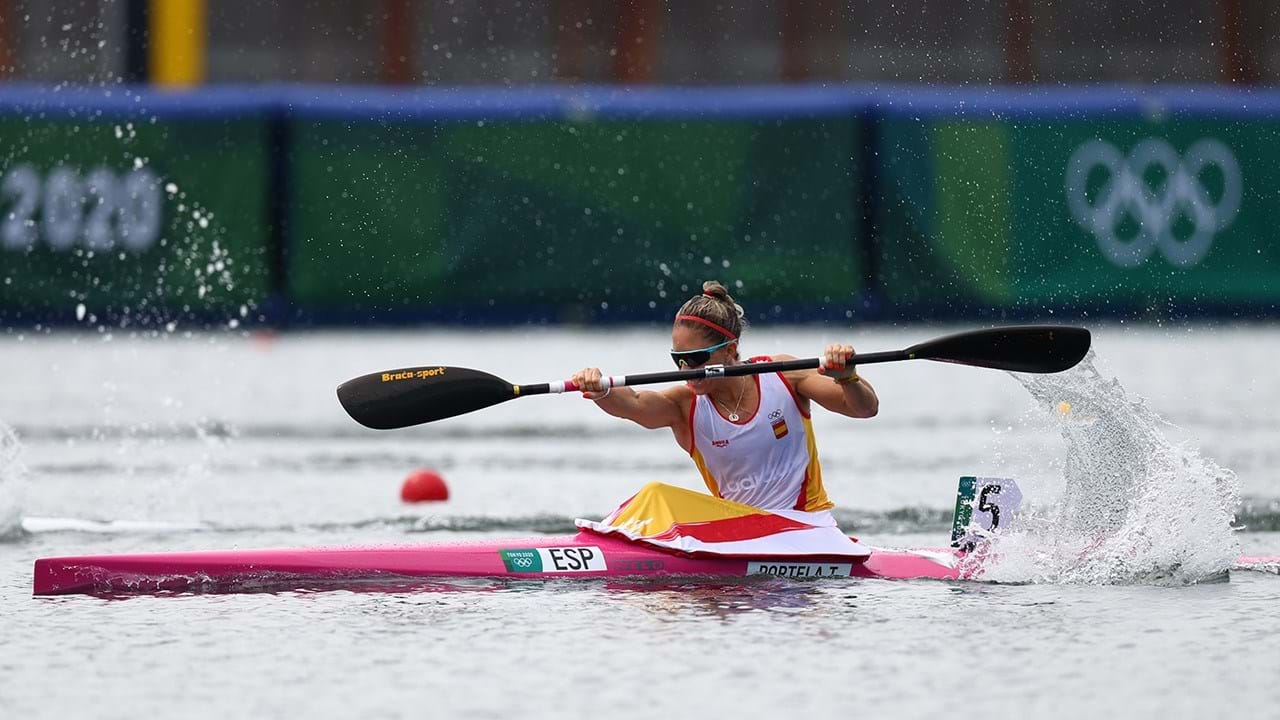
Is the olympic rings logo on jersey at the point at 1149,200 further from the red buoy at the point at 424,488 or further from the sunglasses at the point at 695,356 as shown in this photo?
the sunglasses at the point at 695,356

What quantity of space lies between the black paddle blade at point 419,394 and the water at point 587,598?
0.82 meters

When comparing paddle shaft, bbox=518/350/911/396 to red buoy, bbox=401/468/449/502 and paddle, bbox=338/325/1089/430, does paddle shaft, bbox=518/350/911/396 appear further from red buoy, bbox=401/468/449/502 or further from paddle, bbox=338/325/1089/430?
red buoy, bbox=401/468/449/502

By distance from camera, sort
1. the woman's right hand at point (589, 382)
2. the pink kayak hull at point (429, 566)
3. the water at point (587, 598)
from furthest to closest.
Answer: the woman's right hand at point (589, 382), the pink kayak hull at point (429, 566), the water at point (587, 598)

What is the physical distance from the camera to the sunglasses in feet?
24.5

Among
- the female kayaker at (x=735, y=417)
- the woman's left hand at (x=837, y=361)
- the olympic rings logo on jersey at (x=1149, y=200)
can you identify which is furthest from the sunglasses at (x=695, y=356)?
the olympic rings logo on jersey at (x=1149, y=200)

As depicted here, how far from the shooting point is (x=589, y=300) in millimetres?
17703

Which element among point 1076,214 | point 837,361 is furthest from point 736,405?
point 1076,214

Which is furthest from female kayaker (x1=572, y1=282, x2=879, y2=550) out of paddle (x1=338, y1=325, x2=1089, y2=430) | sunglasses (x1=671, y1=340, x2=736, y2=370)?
paddle (x1=338, y1=325, x2=1089, y2=430)

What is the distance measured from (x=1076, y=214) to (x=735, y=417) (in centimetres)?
1064

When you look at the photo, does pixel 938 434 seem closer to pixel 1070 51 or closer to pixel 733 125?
pixel 733 125

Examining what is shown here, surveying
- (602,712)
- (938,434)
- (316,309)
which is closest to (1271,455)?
(938,434)

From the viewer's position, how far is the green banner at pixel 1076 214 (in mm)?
17438

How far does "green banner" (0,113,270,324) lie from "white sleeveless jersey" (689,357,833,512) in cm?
1050

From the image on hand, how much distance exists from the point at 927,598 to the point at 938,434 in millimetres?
5711
